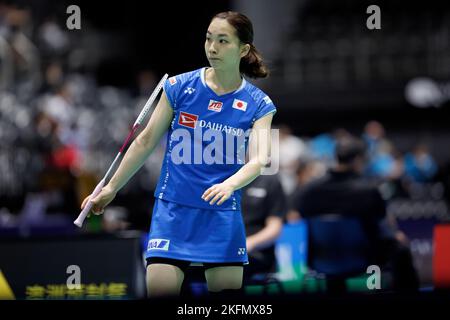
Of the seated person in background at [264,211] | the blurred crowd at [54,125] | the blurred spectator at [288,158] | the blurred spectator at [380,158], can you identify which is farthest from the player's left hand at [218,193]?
the blurred spectator at [380,158]

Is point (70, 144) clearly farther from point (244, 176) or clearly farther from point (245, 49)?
point (244, 176)

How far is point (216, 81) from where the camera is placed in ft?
14.6

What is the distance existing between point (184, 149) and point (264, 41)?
1399 centimetres

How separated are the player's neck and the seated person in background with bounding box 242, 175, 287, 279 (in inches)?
77.0

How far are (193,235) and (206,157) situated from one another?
0.37 meters

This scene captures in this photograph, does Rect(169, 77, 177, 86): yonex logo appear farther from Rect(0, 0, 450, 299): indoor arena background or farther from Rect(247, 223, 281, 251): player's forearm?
Rect(0, 0, 450, 299): indoor arena background

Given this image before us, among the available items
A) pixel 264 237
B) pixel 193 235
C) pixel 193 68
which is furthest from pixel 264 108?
pixel 193 68

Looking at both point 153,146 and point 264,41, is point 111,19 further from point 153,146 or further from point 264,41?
point 153,146

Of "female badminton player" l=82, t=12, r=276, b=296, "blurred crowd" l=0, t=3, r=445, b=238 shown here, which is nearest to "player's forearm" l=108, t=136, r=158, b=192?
"female badminton player" l=82, t=12, r=276, b=296

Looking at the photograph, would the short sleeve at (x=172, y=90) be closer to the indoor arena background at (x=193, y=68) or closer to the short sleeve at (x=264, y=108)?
the short sleeve at (x=264, y=108)

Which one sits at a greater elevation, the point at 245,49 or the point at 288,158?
the point at 245,49

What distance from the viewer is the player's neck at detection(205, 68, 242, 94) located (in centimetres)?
443

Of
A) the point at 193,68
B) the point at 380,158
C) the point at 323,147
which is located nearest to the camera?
the point at 193,68

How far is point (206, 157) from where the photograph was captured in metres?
4.39
